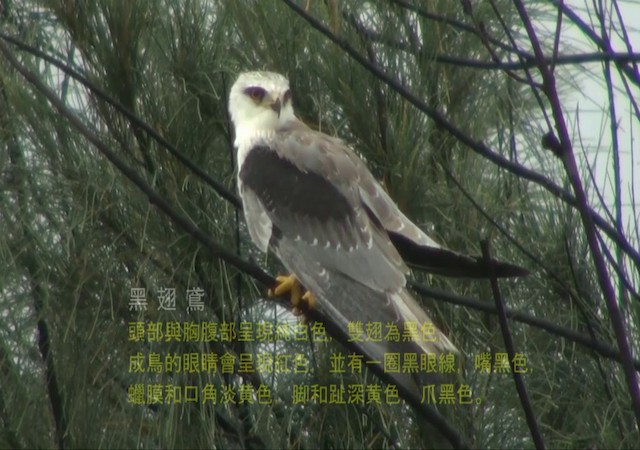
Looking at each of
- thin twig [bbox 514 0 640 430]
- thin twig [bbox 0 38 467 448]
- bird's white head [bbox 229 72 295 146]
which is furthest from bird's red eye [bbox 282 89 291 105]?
thin twig [bbox 514 0 640 430]

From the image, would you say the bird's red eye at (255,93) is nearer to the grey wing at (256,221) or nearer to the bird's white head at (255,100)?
the bird's white head at (255,100)

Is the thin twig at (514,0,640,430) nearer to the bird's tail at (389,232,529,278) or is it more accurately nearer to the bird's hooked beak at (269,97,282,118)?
the bird's tail at (389,232,529,278)

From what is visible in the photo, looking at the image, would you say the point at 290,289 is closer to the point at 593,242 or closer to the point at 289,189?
A: the point at 289,189

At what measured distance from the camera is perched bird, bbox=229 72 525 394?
258 cm

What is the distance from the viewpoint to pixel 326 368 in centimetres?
288

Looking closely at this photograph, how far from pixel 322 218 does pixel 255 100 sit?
12.6 inches

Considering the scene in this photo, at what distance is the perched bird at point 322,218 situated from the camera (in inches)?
102

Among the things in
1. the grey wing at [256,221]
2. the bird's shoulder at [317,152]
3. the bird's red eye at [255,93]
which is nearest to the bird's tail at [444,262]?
the bird's shoulder at [317,152]

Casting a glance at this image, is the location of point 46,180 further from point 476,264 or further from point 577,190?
point 577,190

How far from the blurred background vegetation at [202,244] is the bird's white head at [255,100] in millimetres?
57

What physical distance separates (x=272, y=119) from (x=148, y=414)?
80 cm

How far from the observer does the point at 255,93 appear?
2.96 meters

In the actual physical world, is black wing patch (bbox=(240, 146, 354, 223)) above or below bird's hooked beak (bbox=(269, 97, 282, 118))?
below

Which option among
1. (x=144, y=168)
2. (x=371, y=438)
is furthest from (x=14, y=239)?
(x=371, y=438)
